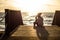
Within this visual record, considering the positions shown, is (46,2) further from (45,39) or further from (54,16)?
(45,39)

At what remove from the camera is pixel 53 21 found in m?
2.66

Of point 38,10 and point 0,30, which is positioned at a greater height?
point 38,10

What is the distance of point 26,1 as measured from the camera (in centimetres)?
268

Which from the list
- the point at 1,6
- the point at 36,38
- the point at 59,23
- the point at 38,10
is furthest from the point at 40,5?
the point at 36,38

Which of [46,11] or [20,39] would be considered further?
[46,11]

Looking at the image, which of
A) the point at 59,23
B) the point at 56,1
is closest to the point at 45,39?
the point at 59,23

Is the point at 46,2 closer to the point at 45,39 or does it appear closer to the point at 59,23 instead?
the point at 59,23

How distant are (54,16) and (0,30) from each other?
99cm

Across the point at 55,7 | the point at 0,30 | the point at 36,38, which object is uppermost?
the point at 55,7

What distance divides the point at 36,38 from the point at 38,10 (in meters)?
1.42

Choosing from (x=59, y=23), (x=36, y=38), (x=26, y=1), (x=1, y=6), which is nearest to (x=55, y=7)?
(x=59, y=23)

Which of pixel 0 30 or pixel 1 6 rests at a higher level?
pixel 1 6

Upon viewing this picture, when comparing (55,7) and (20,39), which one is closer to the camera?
(20,39)

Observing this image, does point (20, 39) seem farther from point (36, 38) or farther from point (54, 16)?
point (54, 16)
